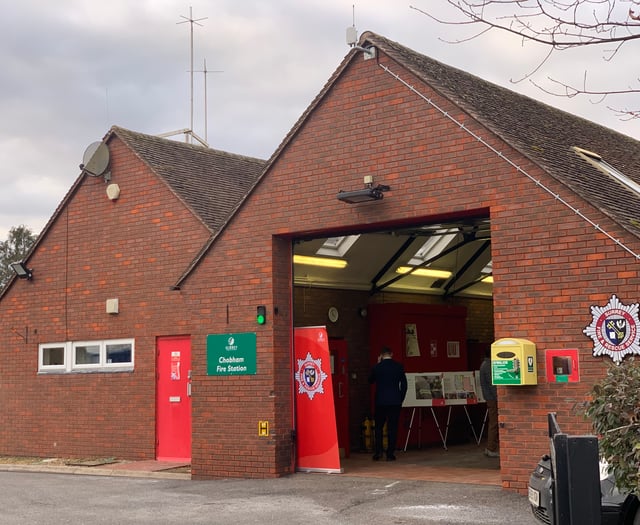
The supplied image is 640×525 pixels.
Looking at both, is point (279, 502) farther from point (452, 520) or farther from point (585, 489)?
point (585, 489)

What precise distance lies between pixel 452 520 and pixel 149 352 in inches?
339

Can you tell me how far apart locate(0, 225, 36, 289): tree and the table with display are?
46239 mm

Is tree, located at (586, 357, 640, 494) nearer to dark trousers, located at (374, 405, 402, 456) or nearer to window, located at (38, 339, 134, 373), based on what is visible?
dark trousers, located at (374, 405, 402, 456)

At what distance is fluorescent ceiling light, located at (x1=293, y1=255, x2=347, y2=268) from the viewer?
17016mm

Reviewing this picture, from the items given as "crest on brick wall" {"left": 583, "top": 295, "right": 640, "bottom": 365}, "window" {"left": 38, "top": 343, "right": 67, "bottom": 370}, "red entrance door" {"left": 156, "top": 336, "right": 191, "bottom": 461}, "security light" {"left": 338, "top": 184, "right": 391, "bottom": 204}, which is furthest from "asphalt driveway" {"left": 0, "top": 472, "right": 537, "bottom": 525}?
"window" {"left": 38, "top": 343, "right": 67, "bottom": 370}

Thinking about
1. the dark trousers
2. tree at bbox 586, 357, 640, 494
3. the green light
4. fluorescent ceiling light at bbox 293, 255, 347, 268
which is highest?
fluorescent ceiling light at bbox 293, 255, 347, 268

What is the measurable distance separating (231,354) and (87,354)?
508 centimetres

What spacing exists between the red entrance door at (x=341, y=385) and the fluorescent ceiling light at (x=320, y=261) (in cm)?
142

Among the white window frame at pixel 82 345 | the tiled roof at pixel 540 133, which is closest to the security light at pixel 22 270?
the white window frame at pixel 82 345

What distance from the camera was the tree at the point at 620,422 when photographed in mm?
5504

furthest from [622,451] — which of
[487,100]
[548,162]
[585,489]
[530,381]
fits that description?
[487,100]

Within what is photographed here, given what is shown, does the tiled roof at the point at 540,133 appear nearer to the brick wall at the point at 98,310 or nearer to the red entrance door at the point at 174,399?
the brick wall at the point at 98,310

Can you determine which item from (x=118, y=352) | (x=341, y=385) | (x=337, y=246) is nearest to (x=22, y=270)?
(x=118, y=352)

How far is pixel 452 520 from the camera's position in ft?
33.8
